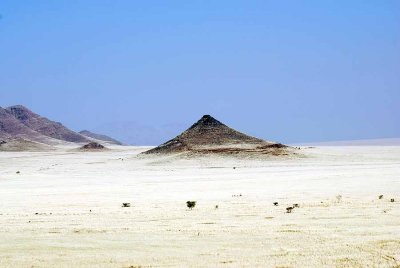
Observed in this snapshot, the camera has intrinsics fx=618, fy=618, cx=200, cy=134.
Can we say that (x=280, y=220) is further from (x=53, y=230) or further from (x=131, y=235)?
(x=53, y=230)

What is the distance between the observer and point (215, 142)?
226 feet

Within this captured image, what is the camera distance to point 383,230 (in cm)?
1490

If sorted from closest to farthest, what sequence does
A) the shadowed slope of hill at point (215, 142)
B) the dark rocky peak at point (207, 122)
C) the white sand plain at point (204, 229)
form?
1. the white sand plain at point (204, 229)
2. the shadowed slope of hill at point (215, 142)
3. the dark rocky peak at point (207, 122)

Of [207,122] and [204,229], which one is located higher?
[207,122]

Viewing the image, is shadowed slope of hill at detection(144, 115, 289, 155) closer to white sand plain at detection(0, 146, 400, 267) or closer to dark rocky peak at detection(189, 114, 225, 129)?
dark rocky peak at detection(189, 114, 225, 129)

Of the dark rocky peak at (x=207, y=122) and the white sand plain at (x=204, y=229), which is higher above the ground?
the dark rocky peak at (x=207, y=122)

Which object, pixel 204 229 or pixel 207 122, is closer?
pixel 204 229

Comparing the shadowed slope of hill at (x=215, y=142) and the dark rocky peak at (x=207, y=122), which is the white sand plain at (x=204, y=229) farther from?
the dark rocky peak at (x=207, y=122)

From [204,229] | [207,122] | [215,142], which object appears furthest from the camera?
[207,122]

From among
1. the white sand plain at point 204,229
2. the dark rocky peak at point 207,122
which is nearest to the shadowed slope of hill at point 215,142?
the dark rocky peak at point 207,122

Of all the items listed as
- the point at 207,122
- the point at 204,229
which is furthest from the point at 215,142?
the point at 204,229

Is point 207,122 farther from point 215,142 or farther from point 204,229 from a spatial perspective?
point 204,229

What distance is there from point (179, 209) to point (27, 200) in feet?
25.7

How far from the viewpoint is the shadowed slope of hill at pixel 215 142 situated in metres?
64.8
